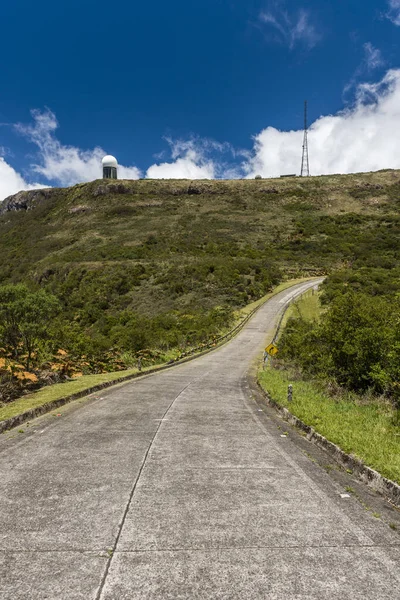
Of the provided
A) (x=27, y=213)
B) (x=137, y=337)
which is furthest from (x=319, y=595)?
(x=27, y=213)

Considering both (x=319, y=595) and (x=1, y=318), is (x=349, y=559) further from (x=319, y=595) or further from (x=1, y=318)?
(x=1, y=318)

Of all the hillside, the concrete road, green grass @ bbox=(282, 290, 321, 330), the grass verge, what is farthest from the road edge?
green grass @ bbox=(282, 290, 321, 330)

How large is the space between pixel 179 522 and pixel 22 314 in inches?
539

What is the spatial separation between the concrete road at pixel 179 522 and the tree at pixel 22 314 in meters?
8.42

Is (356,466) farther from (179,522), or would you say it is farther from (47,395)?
(47,395)

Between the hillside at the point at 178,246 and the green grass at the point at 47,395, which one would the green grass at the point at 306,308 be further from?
the green grass at the point at 47,395

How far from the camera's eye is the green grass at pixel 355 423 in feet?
21.0

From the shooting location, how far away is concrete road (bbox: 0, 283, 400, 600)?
11.0ft

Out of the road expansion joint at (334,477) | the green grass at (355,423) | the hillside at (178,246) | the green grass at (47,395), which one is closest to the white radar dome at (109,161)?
the hillside at (178,246)

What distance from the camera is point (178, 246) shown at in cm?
6688

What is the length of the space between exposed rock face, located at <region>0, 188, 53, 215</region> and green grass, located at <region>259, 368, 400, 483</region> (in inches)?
Answer: 4902

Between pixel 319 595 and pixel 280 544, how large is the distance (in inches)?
30.9

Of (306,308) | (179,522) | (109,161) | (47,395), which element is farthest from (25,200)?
(179,522)

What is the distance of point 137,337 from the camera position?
29.5 meters
